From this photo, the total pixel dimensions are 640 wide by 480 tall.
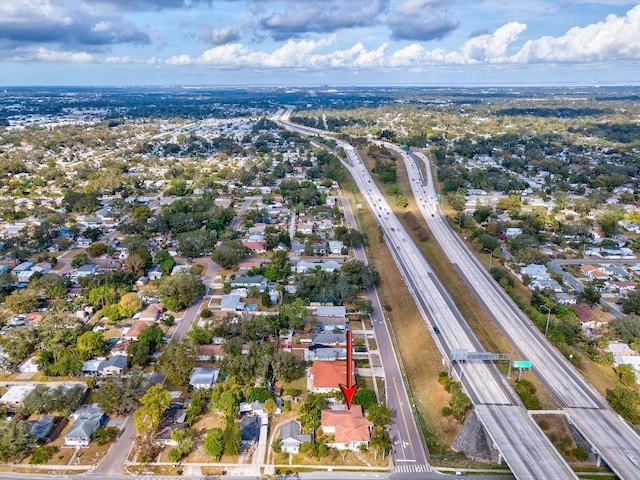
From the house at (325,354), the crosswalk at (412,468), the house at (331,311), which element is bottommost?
the crosswalk at (412,468)

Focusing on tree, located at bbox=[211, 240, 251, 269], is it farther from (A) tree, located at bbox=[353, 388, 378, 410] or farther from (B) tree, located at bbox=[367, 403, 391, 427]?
(B) tree, located at bbox=[367, 403, 391, 427]

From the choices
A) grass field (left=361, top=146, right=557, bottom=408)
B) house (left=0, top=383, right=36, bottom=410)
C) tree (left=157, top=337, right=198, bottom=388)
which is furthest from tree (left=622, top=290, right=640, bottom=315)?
house (left=0, top=383, right=36, bottom=410)

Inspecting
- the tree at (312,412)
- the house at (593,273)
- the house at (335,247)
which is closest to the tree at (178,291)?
the tree at (312,412)

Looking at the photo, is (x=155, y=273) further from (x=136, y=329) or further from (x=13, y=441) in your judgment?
(x=13, y=441)

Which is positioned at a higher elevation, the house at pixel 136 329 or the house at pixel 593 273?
the house at pixel 136 329

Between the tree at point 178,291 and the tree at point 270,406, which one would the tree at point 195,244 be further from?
the tree at point 270,406

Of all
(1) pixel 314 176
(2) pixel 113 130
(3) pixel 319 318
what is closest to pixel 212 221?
(3) pixel 319 318

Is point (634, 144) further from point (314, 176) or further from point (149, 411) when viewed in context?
point (149, 411)
